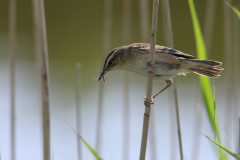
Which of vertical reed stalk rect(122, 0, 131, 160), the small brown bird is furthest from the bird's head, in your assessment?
vertical reed stalk rect(122, 0, 131, 160)

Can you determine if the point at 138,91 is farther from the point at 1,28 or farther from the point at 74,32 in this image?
the point at 1,28

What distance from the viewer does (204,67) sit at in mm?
2242

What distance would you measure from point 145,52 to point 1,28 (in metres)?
5.62

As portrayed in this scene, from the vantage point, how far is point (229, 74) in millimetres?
3414

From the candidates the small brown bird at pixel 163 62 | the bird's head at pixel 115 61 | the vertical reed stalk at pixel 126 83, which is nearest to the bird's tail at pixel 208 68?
the small brown bird at pixel 163 62

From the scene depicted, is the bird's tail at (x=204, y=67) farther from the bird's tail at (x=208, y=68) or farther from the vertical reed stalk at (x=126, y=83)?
the vertical reed stalk at (x=126, y=83)

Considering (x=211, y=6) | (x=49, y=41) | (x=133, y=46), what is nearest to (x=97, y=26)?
(x=49, y=41)

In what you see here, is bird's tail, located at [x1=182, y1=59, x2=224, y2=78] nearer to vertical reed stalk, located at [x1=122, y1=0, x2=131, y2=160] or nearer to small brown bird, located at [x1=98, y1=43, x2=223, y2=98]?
small brown bird, located at [x1=98, y1=43, x2=223, y2=98]

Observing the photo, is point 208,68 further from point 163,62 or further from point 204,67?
point 163,62

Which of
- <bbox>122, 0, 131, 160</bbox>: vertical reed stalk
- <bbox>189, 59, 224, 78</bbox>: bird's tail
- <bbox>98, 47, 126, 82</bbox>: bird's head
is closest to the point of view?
<bbox>189, 59, 224, 78</bbox>: bird's tail

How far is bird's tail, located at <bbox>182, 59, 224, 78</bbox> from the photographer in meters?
2.19

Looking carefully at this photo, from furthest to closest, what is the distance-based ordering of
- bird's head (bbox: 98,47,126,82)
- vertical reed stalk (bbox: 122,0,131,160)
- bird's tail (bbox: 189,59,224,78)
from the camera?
vertical reed stalk (bbox: 122,0,131,160) → bird's head (bbox: 98,47,126,82) → bird's tail (bbox: 189,59,224,78)

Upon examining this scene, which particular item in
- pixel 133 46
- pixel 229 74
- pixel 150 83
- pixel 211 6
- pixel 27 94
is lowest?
pixel 27 94

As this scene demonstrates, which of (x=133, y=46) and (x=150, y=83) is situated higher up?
(x=133, y=46)
